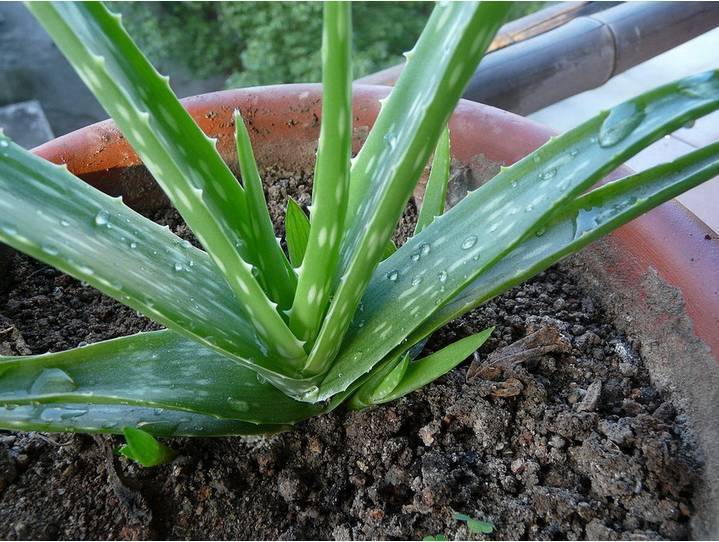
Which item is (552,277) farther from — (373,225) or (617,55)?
(617,55)

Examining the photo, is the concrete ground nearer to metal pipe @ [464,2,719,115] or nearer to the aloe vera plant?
metal pipe @ [464,2,719,115]

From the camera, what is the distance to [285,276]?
1.83 feet

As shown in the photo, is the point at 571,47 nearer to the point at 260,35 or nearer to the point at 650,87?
the point at 650,87

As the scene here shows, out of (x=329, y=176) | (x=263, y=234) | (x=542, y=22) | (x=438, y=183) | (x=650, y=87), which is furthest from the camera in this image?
(x=650, y=87)


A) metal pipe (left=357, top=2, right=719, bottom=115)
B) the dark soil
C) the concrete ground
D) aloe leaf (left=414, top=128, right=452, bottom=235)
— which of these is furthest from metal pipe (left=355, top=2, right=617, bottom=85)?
the dark soil

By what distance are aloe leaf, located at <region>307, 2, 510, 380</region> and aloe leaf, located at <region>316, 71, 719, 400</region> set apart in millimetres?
41

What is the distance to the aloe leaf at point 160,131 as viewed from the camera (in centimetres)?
37

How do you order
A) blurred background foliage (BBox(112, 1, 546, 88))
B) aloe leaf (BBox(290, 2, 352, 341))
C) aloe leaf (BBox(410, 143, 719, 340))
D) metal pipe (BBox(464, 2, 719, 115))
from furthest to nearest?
blurred background foliage (BBox(112, 1, 546, 88)) < metal pipe (BBox(464, 2, 719, 115)) < aloe leaf (BBox(410, 143, 719, 340)) < aloe leaf (BBox(290, 2, 352, 341))

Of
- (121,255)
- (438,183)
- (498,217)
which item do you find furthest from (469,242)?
(121,255)

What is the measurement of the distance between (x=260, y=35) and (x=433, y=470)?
2.16m

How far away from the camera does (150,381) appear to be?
53 centimetres

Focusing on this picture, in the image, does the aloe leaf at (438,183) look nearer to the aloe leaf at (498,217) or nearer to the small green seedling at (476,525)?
the aloe leaf at (498,217)

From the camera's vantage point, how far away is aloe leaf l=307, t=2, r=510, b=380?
1.16 ft

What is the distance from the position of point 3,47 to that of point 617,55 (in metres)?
1.91
